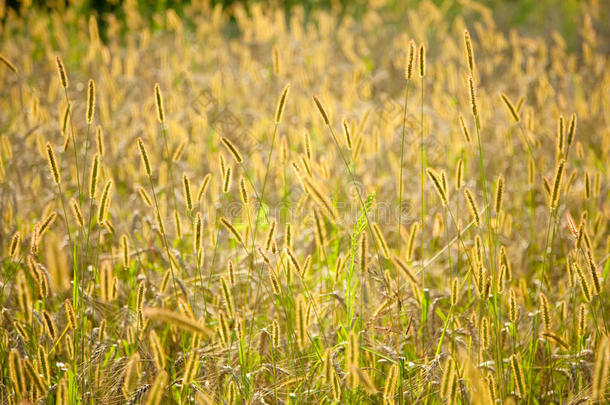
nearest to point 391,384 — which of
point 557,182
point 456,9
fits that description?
point 557,182

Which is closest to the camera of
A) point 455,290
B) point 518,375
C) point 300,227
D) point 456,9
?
point 518,375

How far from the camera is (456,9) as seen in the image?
5.72 m

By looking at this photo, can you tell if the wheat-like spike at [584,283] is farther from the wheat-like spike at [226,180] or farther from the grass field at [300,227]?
the wheat-like spike at [226,180]

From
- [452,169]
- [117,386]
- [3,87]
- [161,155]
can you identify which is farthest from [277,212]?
[3,87]

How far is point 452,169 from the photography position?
258cm

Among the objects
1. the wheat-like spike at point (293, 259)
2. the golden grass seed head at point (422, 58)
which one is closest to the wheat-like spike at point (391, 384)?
the wheat-like spike at point (293, 259)

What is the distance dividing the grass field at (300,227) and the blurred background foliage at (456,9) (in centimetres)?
25

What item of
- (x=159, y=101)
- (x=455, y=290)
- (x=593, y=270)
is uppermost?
(x=159, y=101)

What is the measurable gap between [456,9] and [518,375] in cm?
527

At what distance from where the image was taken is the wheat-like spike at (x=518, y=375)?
1015 millimetres

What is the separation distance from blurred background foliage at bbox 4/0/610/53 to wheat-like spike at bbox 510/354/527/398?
4057 millimetres

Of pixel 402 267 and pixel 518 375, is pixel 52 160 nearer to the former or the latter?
pixel 402 267

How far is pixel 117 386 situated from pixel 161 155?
156 cm

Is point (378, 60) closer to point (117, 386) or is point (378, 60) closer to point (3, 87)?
point (3, 87)
